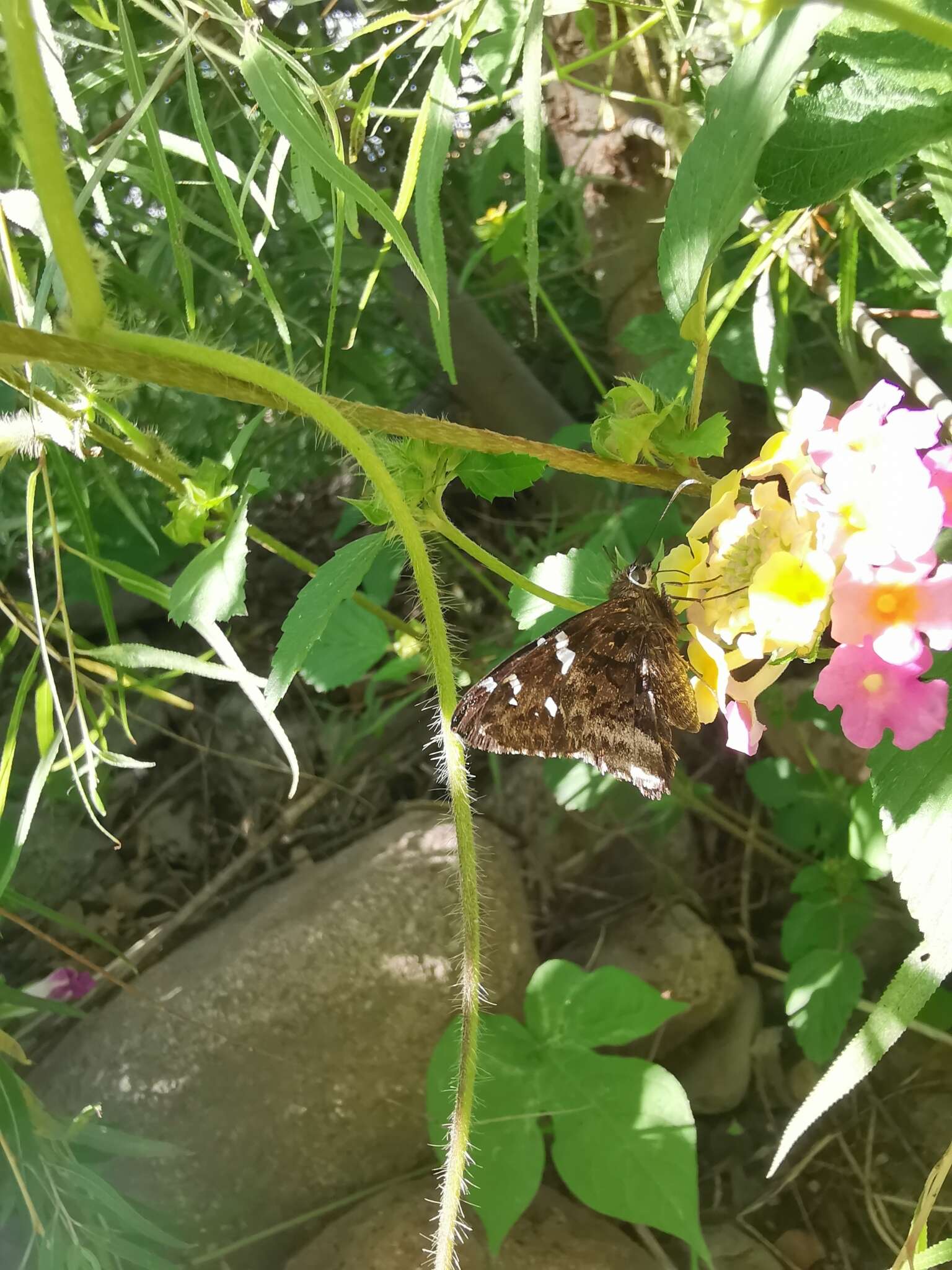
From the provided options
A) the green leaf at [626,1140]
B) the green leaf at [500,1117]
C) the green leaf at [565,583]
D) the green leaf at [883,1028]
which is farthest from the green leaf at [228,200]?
the green leaf at [626,1140]

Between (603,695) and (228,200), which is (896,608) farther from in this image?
(228,200)

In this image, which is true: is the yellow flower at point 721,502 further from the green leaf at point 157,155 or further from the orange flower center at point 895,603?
the green leaf at point 157,155

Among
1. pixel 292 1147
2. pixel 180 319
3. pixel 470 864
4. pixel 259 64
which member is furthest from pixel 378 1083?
pixel 259 64

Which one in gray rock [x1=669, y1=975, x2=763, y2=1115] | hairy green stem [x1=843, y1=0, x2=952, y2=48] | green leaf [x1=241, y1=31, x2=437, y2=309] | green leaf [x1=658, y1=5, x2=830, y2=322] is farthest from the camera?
gray rock [x1=669, y1=975, x2=763, y2=1115]

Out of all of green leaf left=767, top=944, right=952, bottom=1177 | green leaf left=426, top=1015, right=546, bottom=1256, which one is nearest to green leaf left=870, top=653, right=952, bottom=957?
green leaf left=767, top=944, right=952, bottom=1177

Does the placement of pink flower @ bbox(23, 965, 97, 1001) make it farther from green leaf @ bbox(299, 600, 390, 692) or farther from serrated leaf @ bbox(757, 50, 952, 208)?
serrated leaf @ bbox(757, 50, 952, 208)

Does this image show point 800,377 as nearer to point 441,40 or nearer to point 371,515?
point 441,40
